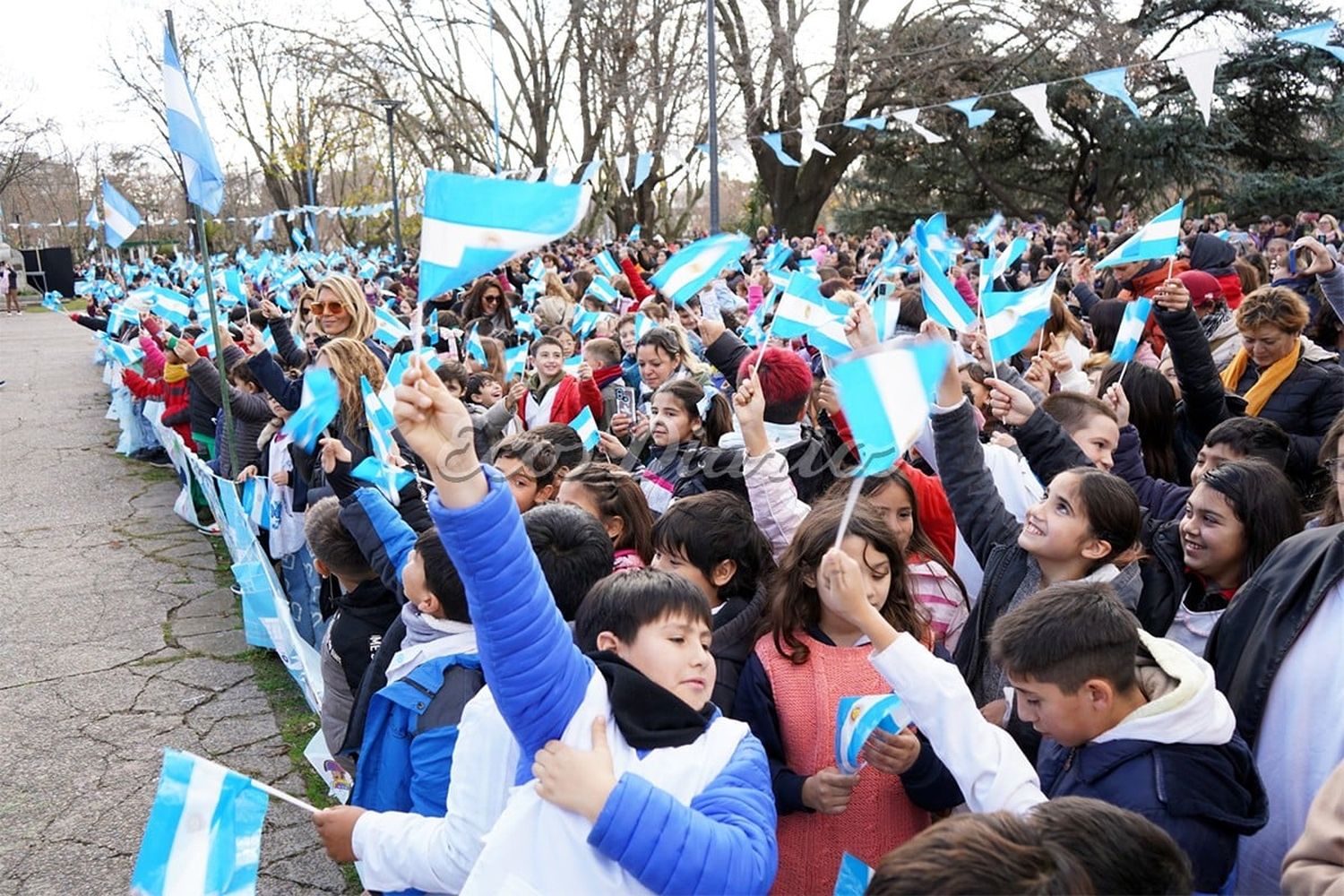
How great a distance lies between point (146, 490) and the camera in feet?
32.7

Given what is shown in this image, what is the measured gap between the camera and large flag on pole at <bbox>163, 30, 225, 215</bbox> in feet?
19.9

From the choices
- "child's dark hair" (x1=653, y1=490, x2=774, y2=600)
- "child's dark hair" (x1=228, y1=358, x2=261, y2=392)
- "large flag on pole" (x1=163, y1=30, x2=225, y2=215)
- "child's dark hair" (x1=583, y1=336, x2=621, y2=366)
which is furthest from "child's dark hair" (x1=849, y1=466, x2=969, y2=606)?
"child's dark hair" (x1=228, y1=358, x2=261, y2=392)

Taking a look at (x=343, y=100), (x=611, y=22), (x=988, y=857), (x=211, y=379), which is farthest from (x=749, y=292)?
(x=343, y=100)

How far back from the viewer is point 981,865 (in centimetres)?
133

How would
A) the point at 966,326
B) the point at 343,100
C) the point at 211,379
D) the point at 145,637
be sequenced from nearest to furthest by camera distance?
1. the point at 966,326
2. the point at 145,637
3. the point at 211,379
4. the point at 343,100

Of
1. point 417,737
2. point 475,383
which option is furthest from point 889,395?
point 475,383

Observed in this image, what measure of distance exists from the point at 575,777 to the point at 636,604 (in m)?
0.48

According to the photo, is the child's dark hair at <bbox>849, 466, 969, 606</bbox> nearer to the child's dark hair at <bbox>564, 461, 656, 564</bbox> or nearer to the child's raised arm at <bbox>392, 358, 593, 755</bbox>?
the child's dark hair at <bbox>564, 461, 656, 564</bbox>

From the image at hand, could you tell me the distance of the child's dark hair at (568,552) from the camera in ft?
8.91

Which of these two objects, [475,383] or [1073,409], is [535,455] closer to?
[1073,409]

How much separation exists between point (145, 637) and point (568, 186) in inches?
211

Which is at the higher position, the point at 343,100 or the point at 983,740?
the point at 343,100

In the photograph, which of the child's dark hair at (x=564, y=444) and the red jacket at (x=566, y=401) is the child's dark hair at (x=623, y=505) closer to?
the child's dark hair at (x=564, y=444)

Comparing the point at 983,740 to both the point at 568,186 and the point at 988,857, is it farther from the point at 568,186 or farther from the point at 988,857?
the point at 568,186
